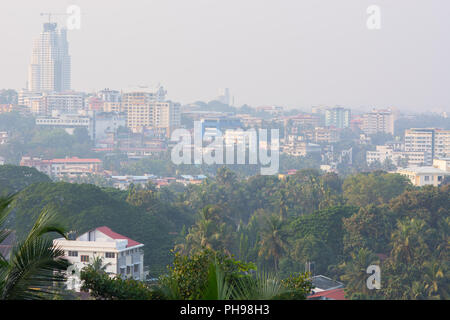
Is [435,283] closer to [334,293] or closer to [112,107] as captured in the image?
[334,293]

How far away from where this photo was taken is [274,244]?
16.1m

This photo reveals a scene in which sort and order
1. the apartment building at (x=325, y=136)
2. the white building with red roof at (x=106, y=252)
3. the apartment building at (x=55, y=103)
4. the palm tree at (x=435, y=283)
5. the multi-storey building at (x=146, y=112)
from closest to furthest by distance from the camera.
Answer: the palm tree at (x=435, y=283)
the white building with red roof at (x=106, y=252)
the multi-storey building at (x=146, y=112)
the apartment building at (x=55, y=103)
the apartment building at (x=325, y=136)

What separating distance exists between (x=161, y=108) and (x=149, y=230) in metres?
52.5

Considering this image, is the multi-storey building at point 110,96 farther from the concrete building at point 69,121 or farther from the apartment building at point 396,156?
the apartment building at point 396,156

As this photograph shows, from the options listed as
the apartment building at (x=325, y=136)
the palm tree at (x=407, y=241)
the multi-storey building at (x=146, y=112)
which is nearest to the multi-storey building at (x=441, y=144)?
the apartment building at (x=325, y=136)

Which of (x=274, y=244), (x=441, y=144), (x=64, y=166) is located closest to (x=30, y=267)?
(x=274, y=244)

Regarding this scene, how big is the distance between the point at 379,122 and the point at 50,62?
37008 millimetres

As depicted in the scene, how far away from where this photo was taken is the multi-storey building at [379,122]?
79.4 meters

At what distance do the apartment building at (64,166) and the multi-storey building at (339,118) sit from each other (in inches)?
1733

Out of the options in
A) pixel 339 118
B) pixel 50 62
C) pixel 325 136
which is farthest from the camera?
pixel 339 118

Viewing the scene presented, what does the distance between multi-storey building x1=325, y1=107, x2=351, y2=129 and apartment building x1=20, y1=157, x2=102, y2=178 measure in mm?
44022

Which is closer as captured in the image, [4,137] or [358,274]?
[358,274]

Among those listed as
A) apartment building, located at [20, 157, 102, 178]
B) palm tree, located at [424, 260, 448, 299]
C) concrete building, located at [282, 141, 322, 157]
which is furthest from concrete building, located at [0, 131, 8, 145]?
palm tree, located at [424, 260, 448, 299]

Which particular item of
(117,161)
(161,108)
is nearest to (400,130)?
(161,108)
